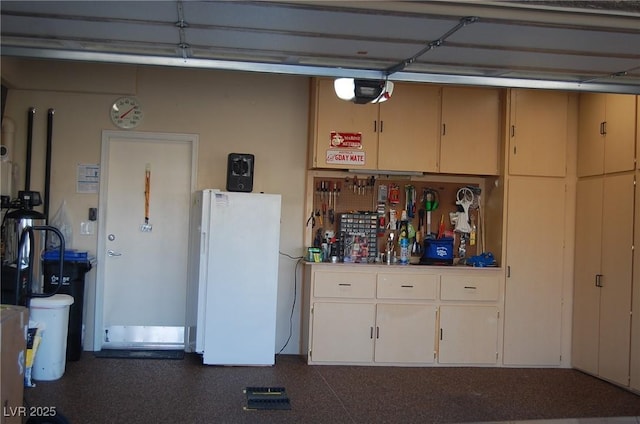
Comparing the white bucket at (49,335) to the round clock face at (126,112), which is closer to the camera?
the white bucket at (49,335)

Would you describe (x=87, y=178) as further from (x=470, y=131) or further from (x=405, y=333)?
(x=470, y=131)

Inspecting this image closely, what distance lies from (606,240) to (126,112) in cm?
450

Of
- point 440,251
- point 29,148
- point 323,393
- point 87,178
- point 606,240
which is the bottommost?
point 323,393

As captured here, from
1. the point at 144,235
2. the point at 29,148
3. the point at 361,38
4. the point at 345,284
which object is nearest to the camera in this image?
the point at 361,38

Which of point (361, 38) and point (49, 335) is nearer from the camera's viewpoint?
point (361, 38)

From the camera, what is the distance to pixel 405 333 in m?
5.63

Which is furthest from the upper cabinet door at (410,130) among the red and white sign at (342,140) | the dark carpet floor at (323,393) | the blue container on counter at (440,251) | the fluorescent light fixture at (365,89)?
the dark carpet floor at (323,393)

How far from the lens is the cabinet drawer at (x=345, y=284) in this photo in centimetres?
554

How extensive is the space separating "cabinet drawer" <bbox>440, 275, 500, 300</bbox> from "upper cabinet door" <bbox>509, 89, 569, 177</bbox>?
1.04 metres

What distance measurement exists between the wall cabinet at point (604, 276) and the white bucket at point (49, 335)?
4.48 m

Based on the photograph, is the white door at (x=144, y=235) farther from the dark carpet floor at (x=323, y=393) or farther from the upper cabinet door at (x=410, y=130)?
the upper cabinet door at (x=410, y=130)

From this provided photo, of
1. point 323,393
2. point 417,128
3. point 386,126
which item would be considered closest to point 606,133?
point 417,128

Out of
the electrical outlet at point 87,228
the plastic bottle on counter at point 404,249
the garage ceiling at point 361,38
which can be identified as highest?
the garage ceiling at point 361,38

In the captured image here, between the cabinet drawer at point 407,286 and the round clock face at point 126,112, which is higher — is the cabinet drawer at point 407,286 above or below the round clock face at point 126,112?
below
